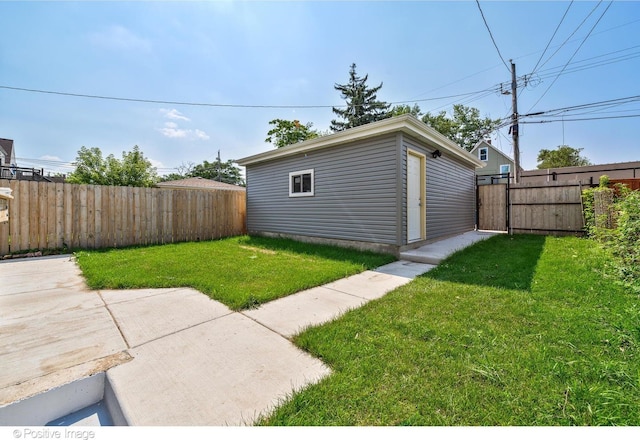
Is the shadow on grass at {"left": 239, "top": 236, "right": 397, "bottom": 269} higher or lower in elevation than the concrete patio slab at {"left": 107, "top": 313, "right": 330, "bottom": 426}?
higher

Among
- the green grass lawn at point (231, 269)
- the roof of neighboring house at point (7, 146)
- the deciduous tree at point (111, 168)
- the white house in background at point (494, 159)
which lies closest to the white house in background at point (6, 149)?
the roof of neighboring house at point (7, 146)

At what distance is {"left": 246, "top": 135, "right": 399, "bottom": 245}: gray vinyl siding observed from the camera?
5730mm

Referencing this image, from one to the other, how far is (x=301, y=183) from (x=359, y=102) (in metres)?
17.6

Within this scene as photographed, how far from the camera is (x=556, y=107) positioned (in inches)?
479

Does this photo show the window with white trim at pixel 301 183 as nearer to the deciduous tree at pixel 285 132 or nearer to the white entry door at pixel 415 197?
the white entry door at pixel 415 197

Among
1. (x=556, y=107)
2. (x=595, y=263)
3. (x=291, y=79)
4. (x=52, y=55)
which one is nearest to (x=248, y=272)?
(x=595, y=263)

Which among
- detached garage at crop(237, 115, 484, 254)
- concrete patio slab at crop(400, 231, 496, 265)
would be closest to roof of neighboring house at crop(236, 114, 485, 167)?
detached garage at crop(237, 115, 484, 254)

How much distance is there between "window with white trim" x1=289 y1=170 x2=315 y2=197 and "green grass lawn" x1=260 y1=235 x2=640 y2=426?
4505mm

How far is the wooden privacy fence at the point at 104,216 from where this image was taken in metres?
5.73

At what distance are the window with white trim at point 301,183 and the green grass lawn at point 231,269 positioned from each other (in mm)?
1699

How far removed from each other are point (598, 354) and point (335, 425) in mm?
1961

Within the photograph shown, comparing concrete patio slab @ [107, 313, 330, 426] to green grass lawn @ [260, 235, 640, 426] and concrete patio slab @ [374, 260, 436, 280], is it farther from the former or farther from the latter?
concrete patio slab @ [374, 260, 436, 280]

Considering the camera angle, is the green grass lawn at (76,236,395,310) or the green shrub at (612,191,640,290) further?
the green grass lawn at (76,236,395,310)

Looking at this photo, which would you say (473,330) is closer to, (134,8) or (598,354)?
(598,354)
